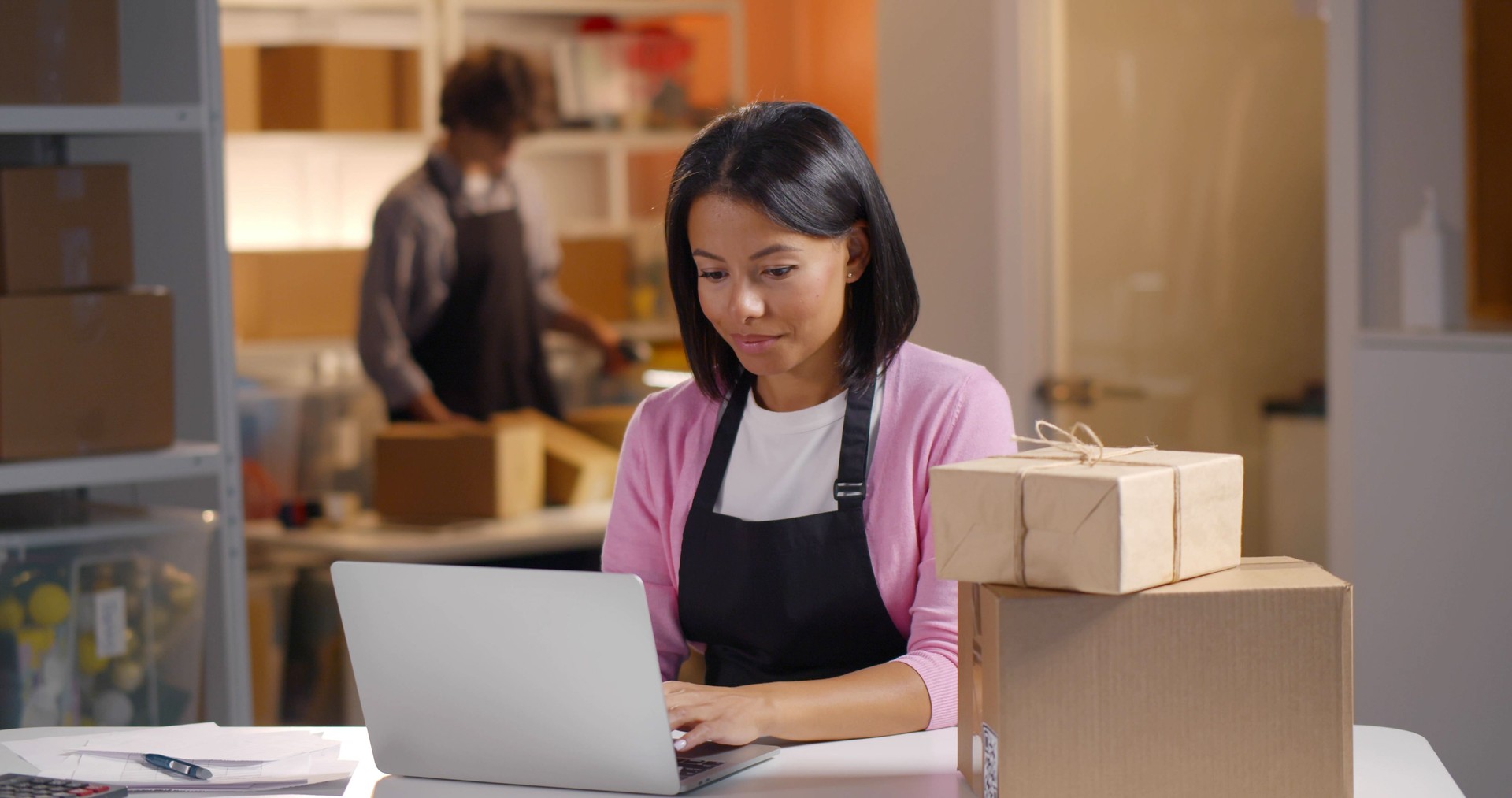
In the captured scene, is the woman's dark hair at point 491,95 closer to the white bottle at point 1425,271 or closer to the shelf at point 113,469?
the shelf at point 113,469

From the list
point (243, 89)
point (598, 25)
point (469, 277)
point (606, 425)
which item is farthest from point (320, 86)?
point (606, 425)

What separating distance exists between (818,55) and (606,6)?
84 cm

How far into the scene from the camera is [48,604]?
6.87ft

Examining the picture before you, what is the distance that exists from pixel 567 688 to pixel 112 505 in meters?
1.41

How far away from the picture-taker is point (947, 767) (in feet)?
4.25

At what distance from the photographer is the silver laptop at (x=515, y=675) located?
1157mm

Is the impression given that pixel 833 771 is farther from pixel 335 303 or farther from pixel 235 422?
pixel 335 303

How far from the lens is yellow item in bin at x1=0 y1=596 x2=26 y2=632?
2076mm

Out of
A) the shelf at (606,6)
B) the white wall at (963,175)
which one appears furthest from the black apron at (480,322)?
the white wall at (963,175)

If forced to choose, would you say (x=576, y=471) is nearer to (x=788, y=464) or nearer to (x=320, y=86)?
(x=320, y=86)

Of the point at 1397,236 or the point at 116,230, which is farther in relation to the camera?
the point at 1397,236

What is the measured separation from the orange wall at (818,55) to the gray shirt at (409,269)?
4.93 ft

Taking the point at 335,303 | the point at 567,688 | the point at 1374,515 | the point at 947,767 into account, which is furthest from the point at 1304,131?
the point at 335,303

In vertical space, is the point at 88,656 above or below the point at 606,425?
below
